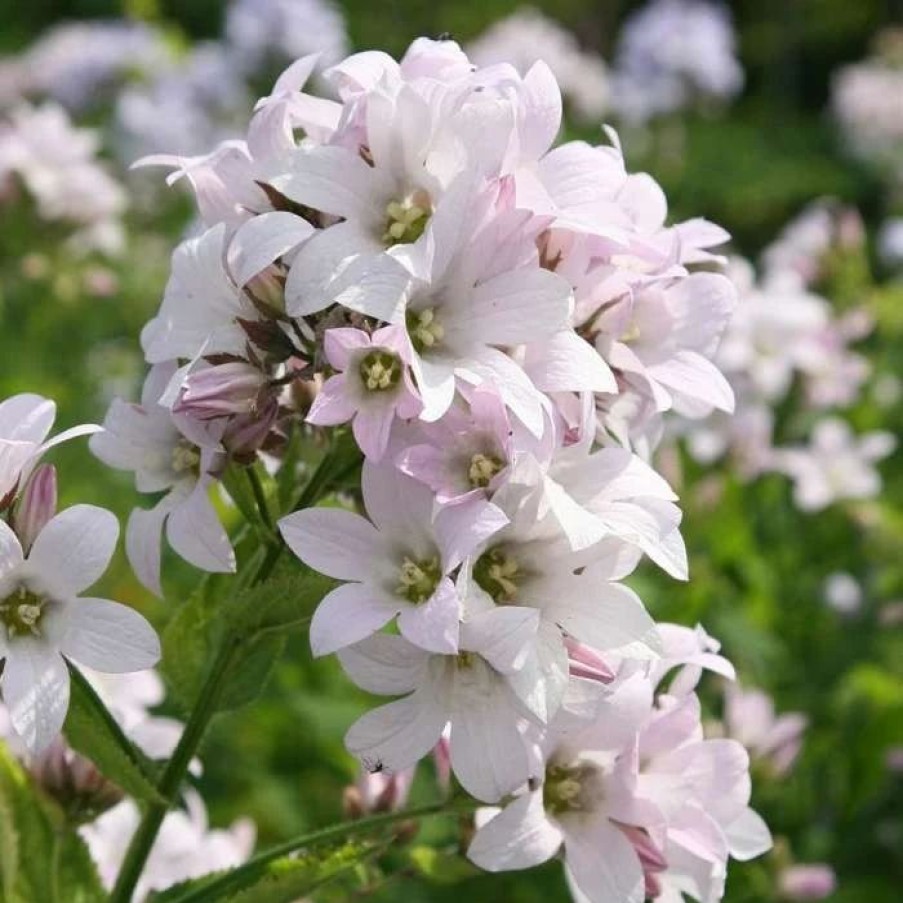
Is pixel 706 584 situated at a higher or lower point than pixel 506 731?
lower

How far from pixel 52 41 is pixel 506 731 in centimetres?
830

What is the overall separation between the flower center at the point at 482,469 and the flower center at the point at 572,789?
0.36 m

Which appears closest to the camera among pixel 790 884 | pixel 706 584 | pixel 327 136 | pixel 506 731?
pixel 506 731

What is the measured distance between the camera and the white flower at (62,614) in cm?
127

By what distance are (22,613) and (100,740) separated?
6.2 inches

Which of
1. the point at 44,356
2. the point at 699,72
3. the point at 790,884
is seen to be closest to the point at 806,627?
the point at 790,884

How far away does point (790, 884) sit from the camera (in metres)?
2.43

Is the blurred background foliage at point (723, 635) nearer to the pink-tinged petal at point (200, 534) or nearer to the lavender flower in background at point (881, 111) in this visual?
the pink-tinged petal at point (200, 534)

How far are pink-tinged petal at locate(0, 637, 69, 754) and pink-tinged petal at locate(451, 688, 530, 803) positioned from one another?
0.34 metres

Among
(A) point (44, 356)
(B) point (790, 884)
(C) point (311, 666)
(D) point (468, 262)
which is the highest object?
(D) point (468, 262)

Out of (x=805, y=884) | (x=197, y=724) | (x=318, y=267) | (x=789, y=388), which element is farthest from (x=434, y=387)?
(x=789, y=388)

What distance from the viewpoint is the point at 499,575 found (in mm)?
1323

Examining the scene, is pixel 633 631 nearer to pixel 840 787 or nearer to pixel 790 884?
pixel 790 884

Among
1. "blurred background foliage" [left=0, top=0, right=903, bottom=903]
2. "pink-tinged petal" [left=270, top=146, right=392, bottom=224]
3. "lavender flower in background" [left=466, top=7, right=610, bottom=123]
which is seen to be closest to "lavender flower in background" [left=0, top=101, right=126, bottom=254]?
"blurred background foliage" [left=0, top=0, right=903, bottom=903]
